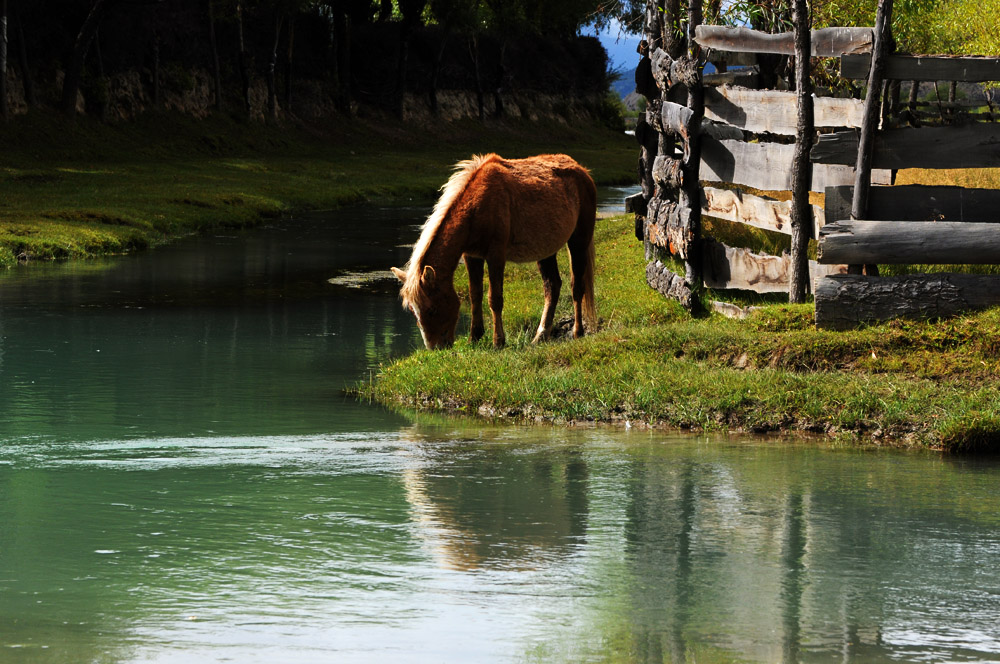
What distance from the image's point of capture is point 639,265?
62.6 feet

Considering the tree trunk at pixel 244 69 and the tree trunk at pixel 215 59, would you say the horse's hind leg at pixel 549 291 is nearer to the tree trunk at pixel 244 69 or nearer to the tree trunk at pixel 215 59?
the tree trunk at pixel 215 59

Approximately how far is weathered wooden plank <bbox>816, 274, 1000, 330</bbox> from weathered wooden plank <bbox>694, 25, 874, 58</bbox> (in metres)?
2.26

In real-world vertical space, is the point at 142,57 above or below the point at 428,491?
above

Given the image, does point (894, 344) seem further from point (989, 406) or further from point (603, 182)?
point (603, 182)

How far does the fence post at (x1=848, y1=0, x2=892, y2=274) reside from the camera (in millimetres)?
11680

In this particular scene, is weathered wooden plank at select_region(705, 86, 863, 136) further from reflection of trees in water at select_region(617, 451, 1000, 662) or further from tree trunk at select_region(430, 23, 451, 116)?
tree trunk at select_region(430, 23, 451, 116)

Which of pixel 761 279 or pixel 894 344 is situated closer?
pixel 894 344

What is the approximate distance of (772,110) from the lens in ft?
44.3

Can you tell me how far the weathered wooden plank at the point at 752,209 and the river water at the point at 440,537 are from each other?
440 centimetres

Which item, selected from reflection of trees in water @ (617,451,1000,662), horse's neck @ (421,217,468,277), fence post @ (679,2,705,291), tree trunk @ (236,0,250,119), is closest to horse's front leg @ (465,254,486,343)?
horse's neck @ (421,217,468,277)

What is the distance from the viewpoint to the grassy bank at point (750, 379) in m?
9.77

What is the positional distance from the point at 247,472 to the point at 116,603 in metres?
2.79

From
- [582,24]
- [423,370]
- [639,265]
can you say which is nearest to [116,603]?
[423,370]

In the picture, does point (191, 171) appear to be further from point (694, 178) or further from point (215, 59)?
point (694, 178)
